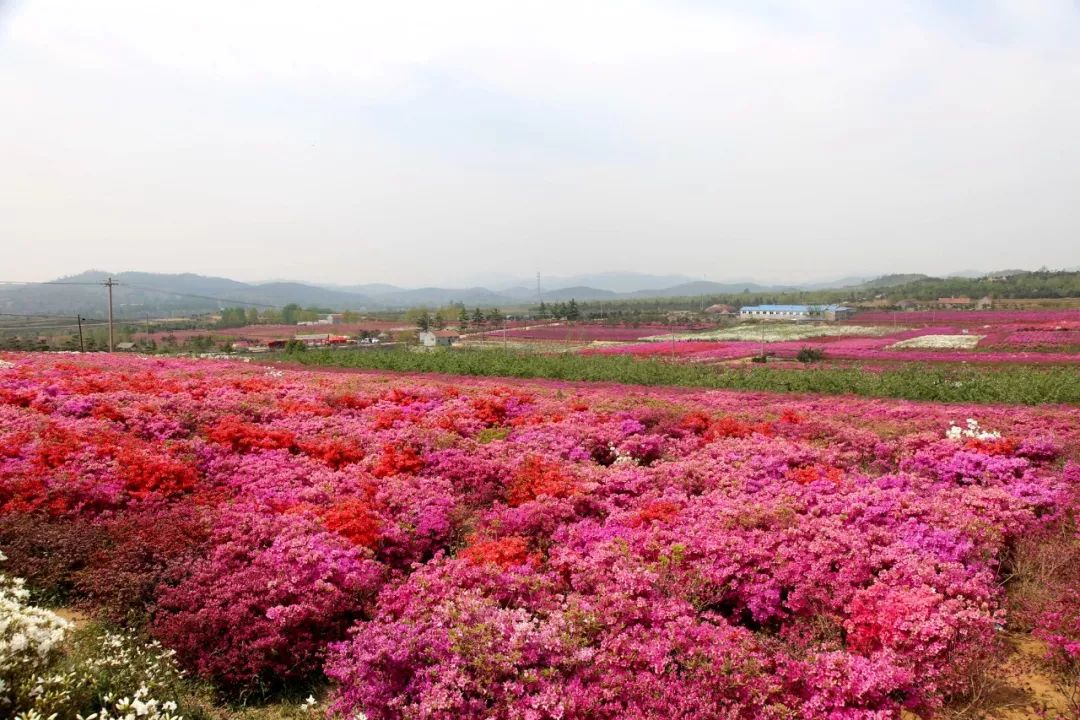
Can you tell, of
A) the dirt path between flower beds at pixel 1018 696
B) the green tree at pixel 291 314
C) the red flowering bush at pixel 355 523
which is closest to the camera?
the dirt path between flower beds at pixel 1018 696

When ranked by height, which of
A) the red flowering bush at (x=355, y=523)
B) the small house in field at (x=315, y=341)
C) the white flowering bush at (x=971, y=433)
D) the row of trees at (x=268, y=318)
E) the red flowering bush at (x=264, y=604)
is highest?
the row of trees at (x=268, y=318)

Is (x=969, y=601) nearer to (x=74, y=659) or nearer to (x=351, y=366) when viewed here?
(x=74, y=659)

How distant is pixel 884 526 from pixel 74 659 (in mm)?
7439

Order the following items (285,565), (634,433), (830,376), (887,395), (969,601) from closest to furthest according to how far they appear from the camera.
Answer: (969,601), (285,565), (634,433), (887,395), (830,376)

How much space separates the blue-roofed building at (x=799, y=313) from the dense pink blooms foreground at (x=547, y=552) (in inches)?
2775

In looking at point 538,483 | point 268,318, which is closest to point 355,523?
point 538,483

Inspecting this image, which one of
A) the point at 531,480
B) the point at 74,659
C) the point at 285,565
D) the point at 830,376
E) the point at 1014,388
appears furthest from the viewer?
the point at 830,376

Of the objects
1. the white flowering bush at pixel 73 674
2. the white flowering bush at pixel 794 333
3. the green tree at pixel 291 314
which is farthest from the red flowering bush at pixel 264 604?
the green tree at pixel 291 314

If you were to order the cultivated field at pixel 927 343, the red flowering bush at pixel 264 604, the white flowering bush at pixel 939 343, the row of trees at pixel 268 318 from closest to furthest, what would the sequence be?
the red flowering bush at pixel 264 604
the cultivated field at pixel 927 343
the white flowering bush at pixel 939 343
the row of trees at pixel 268 318

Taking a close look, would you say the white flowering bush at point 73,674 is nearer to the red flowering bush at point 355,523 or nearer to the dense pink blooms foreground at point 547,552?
the dense pink blooms foreground at point 547,552

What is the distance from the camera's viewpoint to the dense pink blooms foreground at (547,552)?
4.50m

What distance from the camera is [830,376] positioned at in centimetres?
2428

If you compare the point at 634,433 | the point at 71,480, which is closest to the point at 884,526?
the point at 634,433

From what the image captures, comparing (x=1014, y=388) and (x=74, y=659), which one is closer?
(x=74, y=659)
